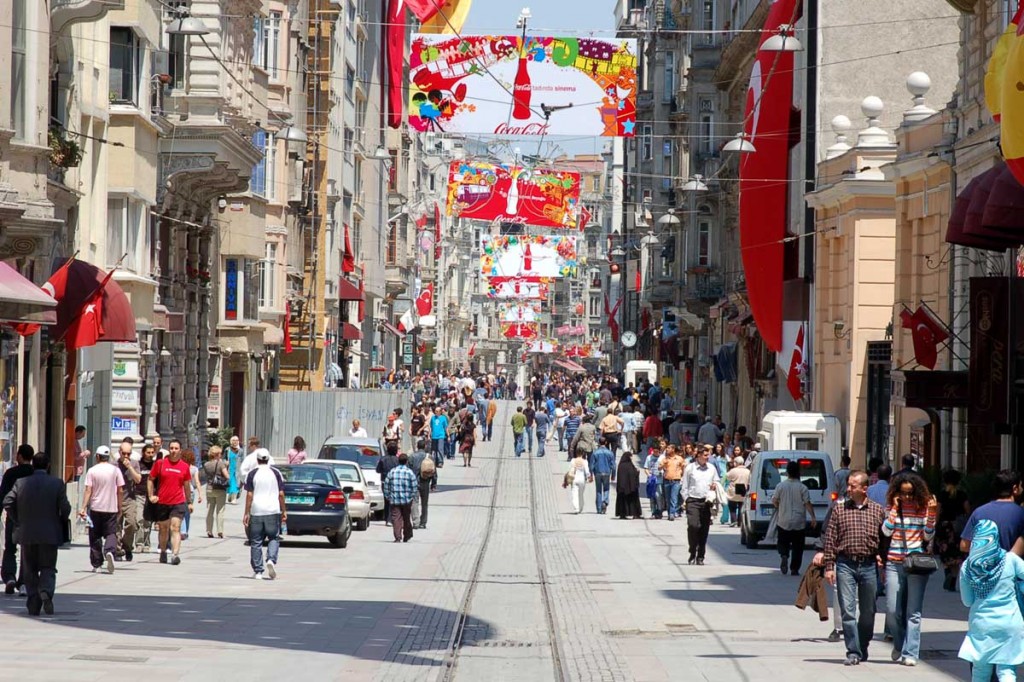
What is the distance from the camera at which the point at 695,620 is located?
18203 mm

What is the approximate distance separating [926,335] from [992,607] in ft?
59.3

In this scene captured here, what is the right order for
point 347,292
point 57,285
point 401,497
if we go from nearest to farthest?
point 57,285 < point 401,497 < point 347,292

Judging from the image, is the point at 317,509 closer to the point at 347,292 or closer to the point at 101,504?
the point at 101,504

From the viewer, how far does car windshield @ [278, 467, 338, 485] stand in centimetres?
2756

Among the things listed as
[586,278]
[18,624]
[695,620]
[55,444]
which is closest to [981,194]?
[695,620]

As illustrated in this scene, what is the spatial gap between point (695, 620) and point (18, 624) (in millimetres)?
6483

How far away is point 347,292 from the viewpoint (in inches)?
2621

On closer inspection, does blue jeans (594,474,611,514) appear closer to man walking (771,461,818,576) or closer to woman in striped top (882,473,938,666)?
man walking (771,461,818,576)

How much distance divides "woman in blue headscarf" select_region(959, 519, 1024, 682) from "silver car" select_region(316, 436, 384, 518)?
2169 cm

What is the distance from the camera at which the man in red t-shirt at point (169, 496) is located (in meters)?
23.6

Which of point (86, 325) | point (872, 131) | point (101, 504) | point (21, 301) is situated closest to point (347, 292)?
point (872, 131)

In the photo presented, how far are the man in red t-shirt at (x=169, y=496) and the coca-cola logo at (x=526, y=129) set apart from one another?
16.1 metres

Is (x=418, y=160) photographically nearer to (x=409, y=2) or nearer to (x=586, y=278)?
(x=586, y=278)

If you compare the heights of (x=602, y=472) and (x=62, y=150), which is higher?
(x=62, y=150)
